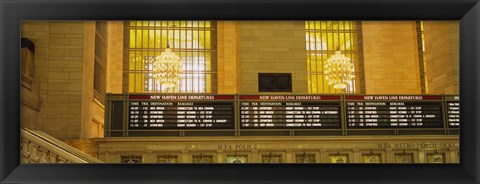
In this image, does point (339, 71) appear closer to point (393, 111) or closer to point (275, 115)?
point (393, 111)

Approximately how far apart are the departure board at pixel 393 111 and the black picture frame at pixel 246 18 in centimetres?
412

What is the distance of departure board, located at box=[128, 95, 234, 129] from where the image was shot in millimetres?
9250

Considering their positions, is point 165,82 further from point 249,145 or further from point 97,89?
point 249,145

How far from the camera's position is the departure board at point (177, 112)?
30.3ft

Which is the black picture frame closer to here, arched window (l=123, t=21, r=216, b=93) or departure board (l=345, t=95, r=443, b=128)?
departure board (l=345, t=95, r=443, b=128)

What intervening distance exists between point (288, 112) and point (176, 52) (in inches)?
329

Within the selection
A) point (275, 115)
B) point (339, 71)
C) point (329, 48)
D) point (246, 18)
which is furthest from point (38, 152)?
point (329, 48)

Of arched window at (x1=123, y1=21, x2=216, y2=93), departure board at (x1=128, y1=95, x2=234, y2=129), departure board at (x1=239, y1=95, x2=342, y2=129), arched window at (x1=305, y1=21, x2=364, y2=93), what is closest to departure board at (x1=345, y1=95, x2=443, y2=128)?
departure board at (x1=239, y1=95, x2=342, y2=129)

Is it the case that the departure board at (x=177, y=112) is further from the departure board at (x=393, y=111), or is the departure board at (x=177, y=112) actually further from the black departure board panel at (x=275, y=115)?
the departure board at (x=393, y=111)

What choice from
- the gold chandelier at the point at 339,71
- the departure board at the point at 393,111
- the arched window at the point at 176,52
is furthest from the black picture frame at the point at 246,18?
the arched window at the point at 176,52

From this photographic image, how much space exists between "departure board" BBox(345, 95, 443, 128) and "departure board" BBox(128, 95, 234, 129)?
91.6 inches
